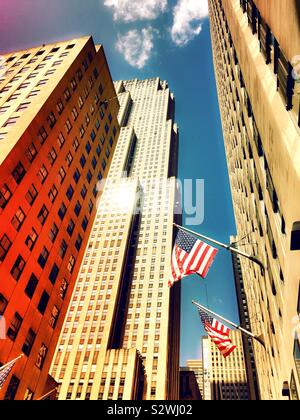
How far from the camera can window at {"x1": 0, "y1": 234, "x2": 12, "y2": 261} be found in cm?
2886

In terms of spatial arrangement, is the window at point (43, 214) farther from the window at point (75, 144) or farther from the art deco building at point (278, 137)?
the art deco building at point (278, 137)

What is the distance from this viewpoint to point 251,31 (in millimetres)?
20172

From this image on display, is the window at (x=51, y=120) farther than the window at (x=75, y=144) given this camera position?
No

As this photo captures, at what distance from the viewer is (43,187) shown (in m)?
36.2

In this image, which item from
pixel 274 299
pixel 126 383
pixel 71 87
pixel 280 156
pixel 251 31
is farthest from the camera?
pixel 126 383

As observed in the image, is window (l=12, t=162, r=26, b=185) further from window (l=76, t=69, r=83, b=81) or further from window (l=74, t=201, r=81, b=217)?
window (l=76, t=69, r=83, b=81)

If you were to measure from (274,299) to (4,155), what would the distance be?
85.1 ft

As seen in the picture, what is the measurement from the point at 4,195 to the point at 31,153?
251 inches

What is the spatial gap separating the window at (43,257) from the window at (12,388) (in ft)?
35.2

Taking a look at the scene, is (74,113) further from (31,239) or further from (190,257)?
(190,257)

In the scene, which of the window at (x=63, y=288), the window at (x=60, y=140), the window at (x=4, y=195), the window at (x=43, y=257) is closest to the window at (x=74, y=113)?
the window at (x=60, y=140)

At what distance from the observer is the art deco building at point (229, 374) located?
557 feet

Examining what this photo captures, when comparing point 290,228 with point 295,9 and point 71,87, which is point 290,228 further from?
point 71,87
